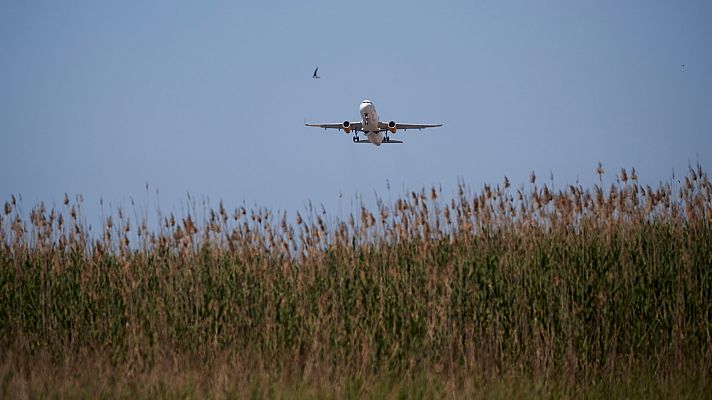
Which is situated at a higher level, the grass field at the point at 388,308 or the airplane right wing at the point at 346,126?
the airplane right wing at the point at 346,126

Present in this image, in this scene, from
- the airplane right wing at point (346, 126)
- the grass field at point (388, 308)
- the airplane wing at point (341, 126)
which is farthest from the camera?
the airplane wing at point (341, 126)

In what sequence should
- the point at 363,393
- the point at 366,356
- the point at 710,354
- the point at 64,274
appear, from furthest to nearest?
the point at 64,274
the point at 710,354
the point at 366,356
the point at 363,393

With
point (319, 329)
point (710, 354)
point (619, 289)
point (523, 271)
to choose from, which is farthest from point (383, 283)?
point (710, 354)

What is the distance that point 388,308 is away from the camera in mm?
8867

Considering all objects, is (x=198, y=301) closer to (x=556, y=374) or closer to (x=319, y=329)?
(x=319, y=329)

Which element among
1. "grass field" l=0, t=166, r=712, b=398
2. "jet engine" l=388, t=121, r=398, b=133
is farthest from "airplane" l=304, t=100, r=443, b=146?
"grass field" l=0, t=166, r=712, b=398

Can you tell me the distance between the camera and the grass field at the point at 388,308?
8.05 meters

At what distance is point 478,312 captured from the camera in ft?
28.9

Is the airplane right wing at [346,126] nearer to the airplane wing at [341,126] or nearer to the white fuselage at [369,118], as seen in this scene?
the airplane wing at [341,126]

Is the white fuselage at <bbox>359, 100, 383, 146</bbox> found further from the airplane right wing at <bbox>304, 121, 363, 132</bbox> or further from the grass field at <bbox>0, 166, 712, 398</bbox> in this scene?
the grass field at <bbox>0, 166, 712, 398</bbox>

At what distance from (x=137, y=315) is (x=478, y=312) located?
368cm

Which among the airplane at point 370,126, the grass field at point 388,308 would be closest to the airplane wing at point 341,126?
the airplane at point 370,126

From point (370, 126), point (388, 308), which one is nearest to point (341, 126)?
point (370, 126)

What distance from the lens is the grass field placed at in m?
8.05
